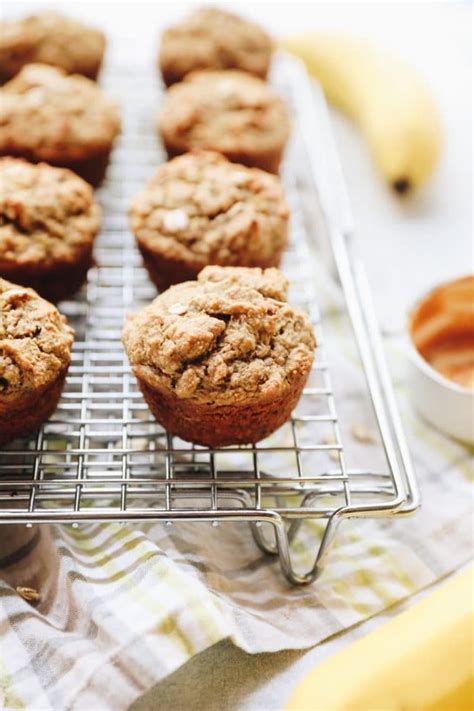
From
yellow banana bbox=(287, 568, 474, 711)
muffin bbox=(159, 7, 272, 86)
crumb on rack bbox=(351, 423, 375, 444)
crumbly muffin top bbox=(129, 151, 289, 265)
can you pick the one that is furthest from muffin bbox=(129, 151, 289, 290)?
yellow banana bbox=(287, 568, 474, 711)

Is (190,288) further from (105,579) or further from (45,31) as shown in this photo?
(45,31)

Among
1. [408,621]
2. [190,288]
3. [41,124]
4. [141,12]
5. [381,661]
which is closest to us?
[381,661]

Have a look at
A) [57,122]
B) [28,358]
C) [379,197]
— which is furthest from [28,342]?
[379,197]

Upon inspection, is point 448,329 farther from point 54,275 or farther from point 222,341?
point 54,275

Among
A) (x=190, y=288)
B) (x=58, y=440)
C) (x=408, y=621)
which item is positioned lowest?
(x=58, y=440)

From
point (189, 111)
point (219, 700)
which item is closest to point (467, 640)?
point (219, 700)

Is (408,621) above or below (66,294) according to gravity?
above

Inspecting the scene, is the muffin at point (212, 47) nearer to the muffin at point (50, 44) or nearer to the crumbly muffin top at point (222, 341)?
the muffin at point (50, 44)
